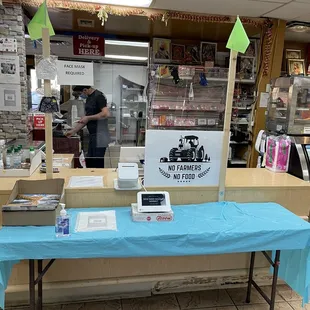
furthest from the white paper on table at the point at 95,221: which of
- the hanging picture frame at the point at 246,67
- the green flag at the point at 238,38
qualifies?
the hanging picture frame at the point at 246,67

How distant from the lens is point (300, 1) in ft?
10.6

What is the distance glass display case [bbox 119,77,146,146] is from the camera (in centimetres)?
540

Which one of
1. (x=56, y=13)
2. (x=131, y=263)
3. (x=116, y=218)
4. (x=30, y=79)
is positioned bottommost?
(x=131, y=263)

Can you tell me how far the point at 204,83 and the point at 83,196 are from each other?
10.4ft

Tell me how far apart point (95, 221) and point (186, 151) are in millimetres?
787

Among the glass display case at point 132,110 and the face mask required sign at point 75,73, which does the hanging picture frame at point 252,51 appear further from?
the face mask required sign at point 75,73

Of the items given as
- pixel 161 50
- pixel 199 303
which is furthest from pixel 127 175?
pixel 161 50

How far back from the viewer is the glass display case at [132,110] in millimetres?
5398

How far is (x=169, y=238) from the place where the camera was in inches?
66.7

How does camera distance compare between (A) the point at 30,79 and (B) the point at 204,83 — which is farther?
(B) the point at 204,83

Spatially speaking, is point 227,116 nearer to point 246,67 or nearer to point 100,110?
point 100,110

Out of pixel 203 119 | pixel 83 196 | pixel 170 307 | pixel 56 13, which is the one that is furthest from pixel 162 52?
pixel 170 307

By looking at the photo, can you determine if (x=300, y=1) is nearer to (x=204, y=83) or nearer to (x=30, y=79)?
(x=204, y=83)

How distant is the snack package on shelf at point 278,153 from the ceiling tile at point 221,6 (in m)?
1.67
